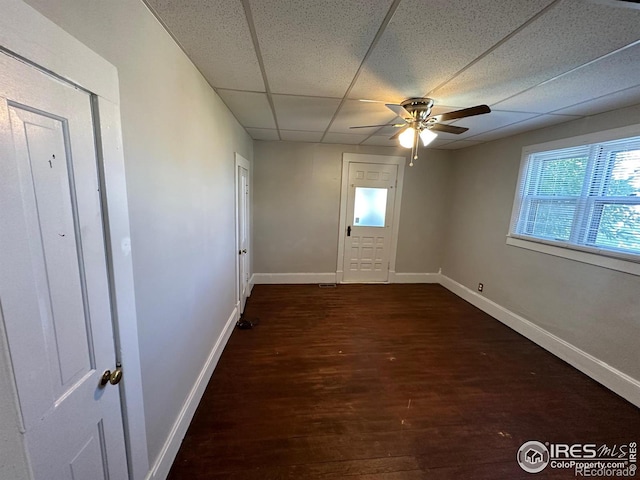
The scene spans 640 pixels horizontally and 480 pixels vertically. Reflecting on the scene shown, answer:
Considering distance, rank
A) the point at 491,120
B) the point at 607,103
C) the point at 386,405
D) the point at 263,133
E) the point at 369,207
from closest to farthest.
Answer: the point at 386,405, the point at 607,103, the point at 491,120, the point at 263,133, the point at 369,207

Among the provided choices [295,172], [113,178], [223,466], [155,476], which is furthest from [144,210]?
[295,172]

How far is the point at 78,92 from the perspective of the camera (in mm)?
796

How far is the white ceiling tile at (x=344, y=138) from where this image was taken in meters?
3.52

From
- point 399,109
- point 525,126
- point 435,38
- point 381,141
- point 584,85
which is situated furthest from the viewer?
point 381,141

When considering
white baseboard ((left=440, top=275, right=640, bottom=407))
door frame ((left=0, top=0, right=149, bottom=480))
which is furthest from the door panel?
white baseboard ((left=440, top=275, right=640, bottom=407))

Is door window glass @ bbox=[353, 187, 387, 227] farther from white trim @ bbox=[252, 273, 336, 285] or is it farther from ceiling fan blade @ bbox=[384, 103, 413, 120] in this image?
ceiling fan blade @ bbox=[384, 103, 413, 120]

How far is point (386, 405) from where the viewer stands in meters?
1.99

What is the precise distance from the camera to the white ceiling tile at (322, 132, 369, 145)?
3.52m

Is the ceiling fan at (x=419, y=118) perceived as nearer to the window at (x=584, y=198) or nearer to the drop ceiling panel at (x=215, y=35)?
the drop ceiling panel at (x=215, y=35)

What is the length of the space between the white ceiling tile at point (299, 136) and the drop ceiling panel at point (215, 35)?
1632mm

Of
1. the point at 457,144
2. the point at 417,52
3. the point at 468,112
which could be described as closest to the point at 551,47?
the point at 468,112

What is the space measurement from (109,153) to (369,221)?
3920 millimetres

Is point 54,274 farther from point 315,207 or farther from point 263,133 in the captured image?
point 315,207

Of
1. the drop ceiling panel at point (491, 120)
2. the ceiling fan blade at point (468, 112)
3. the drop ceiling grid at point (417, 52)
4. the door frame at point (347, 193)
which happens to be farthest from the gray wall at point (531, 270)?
the ceiling fan blade at point (468, 112)
